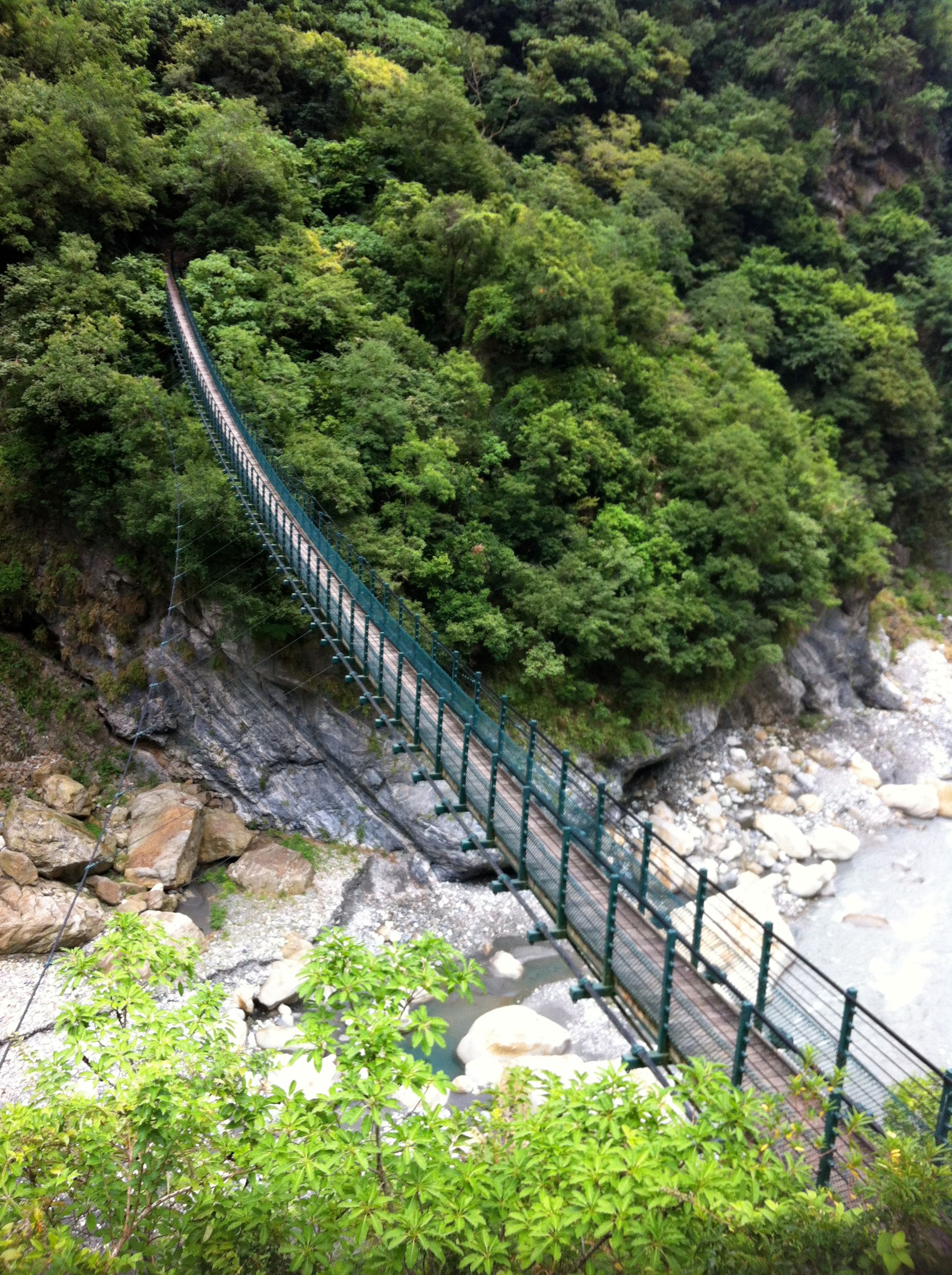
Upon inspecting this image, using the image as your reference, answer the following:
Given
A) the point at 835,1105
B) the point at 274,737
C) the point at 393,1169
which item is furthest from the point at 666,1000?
the point at 274,737

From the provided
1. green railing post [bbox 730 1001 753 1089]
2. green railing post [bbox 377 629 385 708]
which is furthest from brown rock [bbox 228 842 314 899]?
green railing post [bbox 730 1001 753 1089]

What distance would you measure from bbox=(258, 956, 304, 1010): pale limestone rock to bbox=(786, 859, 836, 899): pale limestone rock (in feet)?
22.8

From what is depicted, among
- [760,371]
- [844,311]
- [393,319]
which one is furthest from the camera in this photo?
[844,311]

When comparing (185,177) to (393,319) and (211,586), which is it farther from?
(211,586)

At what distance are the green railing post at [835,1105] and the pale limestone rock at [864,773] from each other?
1150 cm

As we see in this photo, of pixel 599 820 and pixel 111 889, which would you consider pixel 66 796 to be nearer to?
pixel 111 889

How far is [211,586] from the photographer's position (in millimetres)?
10562

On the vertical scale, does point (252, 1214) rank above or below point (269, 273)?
below

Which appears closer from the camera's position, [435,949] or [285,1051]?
[435,949]

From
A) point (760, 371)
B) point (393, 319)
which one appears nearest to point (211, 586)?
point (393, 319)

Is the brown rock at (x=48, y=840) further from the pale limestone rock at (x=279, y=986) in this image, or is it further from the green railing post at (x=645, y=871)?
the green railing post at (x=645, y=871)

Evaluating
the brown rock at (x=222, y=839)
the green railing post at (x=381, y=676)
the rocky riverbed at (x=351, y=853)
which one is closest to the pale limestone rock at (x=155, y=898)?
the rocky riverbed at (x=351, y=853)

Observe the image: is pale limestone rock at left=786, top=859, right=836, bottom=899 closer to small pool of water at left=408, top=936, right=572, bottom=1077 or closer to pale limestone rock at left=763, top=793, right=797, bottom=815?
pale limestone rock at left=763, top=793, right=797, bottom=815

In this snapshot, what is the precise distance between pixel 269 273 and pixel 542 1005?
467 inches
